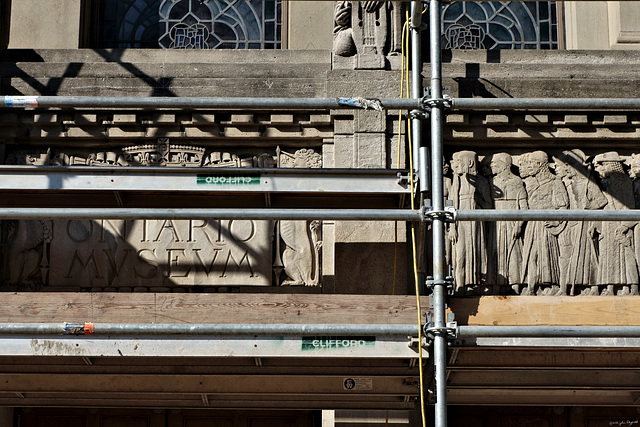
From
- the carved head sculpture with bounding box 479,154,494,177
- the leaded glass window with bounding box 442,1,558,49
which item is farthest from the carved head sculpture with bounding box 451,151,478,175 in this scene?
the leaded glass window with bounding box 442,1,558,49

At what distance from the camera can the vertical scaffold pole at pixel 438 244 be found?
24.5ft

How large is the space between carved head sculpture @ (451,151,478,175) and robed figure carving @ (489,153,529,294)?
0.22m

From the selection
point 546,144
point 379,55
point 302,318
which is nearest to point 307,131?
point 379,55

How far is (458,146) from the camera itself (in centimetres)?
1032

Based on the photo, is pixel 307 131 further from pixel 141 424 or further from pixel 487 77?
pixel 141 424

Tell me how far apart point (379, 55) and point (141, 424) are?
4.62 metres

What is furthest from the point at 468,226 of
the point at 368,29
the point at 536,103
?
the point at 368,29

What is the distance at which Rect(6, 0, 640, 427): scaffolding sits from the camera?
7.50m

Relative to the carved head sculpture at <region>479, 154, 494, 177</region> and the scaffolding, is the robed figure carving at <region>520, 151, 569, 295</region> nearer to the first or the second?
the carved head sculpture at <region>479, 154, 494, 177</region>

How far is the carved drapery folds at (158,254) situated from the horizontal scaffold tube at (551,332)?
276 centimetres

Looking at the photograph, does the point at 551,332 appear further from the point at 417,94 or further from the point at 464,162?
the point at 464,162

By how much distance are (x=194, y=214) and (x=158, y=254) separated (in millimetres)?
2273

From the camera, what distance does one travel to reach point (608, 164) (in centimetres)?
1023

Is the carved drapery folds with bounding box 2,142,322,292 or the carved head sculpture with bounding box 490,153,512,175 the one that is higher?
the carved head sculpture with bounding box 490,153,512,175
